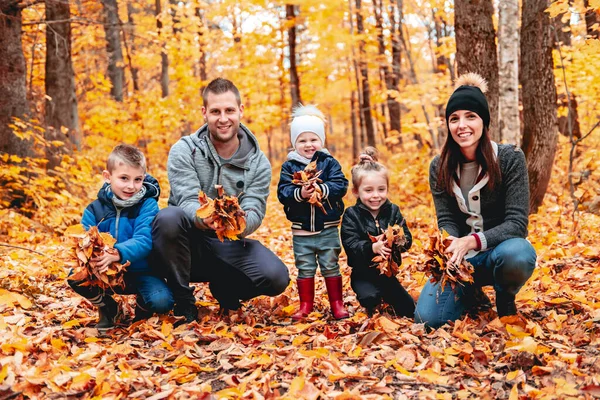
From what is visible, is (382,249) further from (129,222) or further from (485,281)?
(129,222)

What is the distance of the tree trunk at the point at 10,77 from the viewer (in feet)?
23.3

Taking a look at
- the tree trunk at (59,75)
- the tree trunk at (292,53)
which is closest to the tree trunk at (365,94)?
the tree trunk at (292,53)

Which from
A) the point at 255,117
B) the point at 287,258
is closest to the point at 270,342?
the point at 287,258

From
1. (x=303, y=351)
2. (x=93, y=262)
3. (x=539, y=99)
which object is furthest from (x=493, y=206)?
(x=539, y=99)

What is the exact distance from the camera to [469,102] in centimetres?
334

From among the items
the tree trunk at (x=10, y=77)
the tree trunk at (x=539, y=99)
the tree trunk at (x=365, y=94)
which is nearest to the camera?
the tree trunk at (x=539, y=99)

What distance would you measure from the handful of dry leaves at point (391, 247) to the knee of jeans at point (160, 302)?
1462mm

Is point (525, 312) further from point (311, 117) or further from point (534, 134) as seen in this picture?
point (534, 134)

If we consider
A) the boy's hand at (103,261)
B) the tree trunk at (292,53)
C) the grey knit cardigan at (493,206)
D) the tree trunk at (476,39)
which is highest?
the tree trunk at (292,53)

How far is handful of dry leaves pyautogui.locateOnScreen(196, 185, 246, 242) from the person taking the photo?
11.3ft

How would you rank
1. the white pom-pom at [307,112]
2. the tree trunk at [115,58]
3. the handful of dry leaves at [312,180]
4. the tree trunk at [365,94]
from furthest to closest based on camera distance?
the tree trunk at [115,58], the tree trunk at [365,94], the white pom-pom at [307,112], the handful of dry leaves at [312,180]

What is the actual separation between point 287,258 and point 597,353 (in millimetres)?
3946

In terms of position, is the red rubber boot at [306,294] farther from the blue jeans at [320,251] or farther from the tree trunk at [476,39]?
the tree trunk at [476,39]

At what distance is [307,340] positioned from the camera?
134 inches
